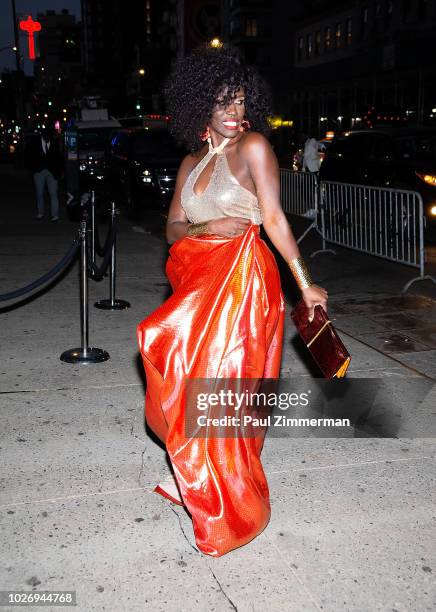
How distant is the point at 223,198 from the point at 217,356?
0.71 metres

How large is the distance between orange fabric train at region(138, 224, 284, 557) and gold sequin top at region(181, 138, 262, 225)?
0.39 feet

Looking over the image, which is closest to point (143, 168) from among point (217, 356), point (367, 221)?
point (367, 221)

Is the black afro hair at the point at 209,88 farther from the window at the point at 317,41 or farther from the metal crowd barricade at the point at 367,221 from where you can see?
the window at the point at 317,41

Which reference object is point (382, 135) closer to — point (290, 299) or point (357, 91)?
point (290, 299)

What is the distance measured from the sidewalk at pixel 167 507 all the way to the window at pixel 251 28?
71.1m

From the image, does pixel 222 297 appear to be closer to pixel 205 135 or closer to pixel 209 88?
pixel 205 135

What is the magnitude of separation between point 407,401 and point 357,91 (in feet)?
131

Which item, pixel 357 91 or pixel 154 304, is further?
pixel 357 91

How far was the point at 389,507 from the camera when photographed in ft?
11.6

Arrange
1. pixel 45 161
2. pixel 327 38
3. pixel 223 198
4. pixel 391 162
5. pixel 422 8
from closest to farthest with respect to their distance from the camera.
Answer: pixel 223 198 < pixel 391 162 < pixel 45 161 < pixel 422 8 < pixel 327 38

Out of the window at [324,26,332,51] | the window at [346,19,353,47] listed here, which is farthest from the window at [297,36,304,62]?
the window at [346,19,353,47]

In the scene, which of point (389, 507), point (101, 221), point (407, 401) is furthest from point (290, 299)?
point (101, 221)

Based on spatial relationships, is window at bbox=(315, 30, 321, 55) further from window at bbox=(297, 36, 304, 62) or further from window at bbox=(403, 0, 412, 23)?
window at bbox=(403, 0, 412, 23)

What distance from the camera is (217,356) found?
3.17 m
